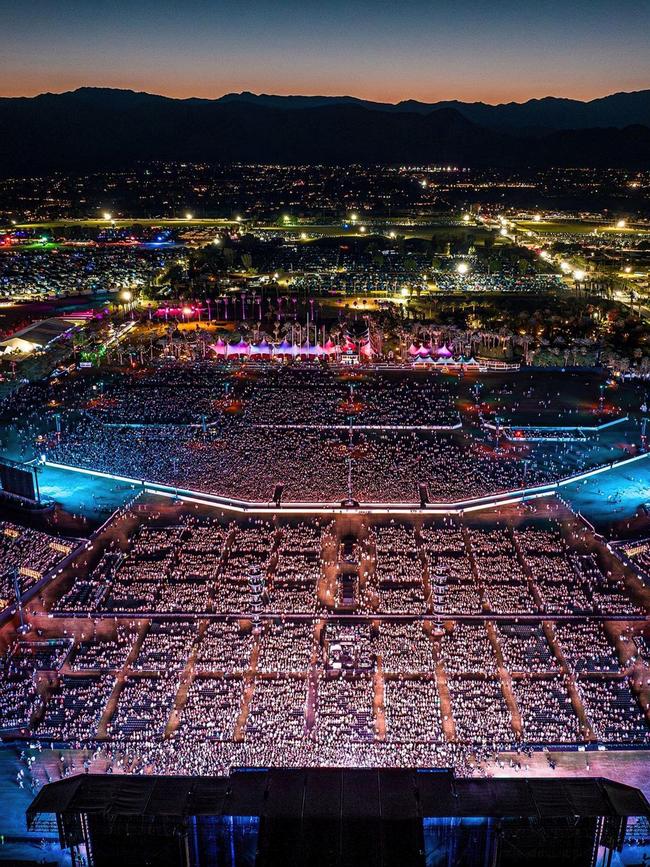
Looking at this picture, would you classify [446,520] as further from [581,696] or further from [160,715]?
[160,715]

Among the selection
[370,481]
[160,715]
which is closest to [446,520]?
[370,481]

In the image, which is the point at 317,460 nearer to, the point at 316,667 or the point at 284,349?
the point at 316,667

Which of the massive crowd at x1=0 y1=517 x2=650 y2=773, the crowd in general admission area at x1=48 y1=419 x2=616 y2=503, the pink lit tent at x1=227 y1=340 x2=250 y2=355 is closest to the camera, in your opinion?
the massive crowd at x1=0 y1=517 x2=650 y2=773

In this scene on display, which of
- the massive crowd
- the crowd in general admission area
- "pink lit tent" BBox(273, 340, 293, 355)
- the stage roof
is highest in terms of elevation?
"pink lit tent" BBox(273, 340, 293, 355)

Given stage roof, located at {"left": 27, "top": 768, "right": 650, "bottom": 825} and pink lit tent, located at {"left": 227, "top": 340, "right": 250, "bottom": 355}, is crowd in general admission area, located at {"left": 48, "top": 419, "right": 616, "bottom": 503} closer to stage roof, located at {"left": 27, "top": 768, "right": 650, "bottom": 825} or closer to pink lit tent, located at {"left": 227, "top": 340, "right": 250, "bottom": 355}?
pink lit tent, located at {"left": 227, "top": 340, "right": 250, "bottom": 355}

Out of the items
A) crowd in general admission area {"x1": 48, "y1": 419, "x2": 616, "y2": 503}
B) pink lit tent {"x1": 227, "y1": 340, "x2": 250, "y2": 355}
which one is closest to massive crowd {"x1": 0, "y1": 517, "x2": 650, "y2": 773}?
crowd in general admission area {"x1": 48, "y1": 419, "x2": 616, "y2": 503}

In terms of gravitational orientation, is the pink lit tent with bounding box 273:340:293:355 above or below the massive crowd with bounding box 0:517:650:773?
above

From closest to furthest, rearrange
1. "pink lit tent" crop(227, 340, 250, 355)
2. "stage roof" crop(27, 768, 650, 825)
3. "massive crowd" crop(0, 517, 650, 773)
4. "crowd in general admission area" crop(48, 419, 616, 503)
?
"stage roof" crop(27, 768, 650, 825), "massive crowd" crop(0, 517, 650, 773), "crowd in general admission area" crop(48, 419, 616, 503), "pink lit tent" crop(227, 340, 250, 355)

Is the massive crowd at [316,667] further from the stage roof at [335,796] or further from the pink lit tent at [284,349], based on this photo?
the pink lit tent at [284,349]

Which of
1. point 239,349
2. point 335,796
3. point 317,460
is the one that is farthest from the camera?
point 239,349

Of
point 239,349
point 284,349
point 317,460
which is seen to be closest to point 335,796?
point 317,460
